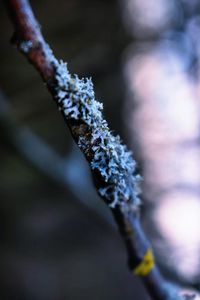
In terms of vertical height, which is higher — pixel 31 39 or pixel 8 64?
pixel 8 64

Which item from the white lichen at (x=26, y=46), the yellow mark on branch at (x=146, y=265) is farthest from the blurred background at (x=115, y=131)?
the white lichen at (x=26, y=46)

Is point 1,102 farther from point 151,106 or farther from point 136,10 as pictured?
point 151,106

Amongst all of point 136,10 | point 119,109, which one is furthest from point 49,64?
point 119,109

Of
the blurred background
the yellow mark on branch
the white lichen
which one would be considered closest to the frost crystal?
the white lichen

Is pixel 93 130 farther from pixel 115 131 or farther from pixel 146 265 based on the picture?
pixel 115 131

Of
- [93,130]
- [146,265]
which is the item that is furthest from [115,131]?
[93,130]

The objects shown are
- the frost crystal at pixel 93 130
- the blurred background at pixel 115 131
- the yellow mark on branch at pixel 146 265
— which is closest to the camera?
the frost crystal at pixel 93 130

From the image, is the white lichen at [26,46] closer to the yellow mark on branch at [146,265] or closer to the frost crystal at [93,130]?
the frost crystal at [93,130]
